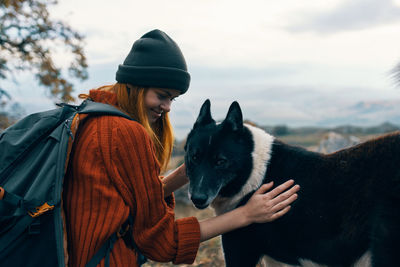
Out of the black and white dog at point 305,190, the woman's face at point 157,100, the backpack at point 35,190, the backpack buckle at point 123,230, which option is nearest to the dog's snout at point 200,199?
the black and white dog at point 305,190

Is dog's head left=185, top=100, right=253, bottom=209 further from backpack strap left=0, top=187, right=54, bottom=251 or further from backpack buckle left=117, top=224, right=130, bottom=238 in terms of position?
backpack strap left=0, top=187, right=54, bottom=251

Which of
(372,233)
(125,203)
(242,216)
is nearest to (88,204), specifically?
(125,203)

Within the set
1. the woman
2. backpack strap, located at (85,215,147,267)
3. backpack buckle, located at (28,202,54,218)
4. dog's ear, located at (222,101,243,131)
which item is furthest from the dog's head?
backpack buckle, located at (28,202,54,218)

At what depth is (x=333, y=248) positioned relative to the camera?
2.22 metres

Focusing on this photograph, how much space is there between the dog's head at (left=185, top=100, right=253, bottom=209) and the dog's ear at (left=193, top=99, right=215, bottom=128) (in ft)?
0.34

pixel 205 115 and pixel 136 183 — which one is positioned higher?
pixel 205 115

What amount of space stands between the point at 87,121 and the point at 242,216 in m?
1.18

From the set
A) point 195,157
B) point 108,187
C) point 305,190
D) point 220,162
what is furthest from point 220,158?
point 108,187

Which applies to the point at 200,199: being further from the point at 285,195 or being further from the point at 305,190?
the point at 305,190

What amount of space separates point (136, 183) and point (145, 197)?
0.33 feet

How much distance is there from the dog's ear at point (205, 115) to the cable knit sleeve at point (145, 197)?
894 millimetres

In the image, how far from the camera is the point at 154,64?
211 centimetres

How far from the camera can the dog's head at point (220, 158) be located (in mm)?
2486

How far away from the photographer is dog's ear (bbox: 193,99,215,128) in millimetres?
2736
